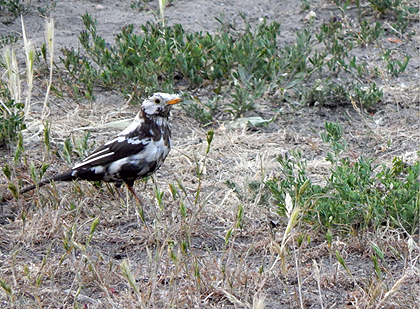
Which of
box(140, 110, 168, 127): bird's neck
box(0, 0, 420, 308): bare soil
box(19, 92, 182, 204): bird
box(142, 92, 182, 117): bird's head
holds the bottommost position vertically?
box(0, 0, 420, 308): bare soil

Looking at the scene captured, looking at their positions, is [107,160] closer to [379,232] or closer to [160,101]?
[160,101]

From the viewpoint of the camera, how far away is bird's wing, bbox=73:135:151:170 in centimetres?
474

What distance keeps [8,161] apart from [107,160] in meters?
1.18

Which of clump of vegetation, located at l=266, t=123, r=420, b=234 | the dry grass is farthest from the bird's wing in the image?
clump of vegetation, located at l=266, t=123, r=420, b=234

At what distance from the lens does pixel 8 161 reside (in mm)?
5504

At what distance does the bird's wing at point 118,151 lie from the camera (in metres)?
4.74

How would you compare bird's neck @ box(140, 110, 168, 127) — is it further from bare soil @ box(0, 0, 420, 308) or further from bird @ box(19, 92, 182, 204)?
bare soil @ box(0, 0, 420, 308)

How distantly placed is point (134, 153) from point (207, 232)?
75cm

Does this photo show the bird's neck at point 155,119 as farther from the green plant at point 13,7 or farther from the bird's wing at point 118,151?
the green plant at point 13,7

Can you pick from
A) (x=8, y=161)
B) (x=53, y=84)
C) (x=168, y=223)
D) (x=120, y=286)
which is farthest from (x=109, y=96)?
(x=120, y=286)

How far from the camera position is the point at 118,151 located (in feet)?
15.7

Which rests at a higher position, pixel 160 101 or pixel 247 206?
pixel 160 101

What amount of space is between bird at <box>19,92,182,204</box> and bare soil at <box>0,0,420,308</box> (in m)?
0.19

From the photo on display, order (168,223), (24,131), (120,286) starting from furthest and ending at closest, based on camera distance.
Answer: (24,131) < (168,223) < (120,286)
